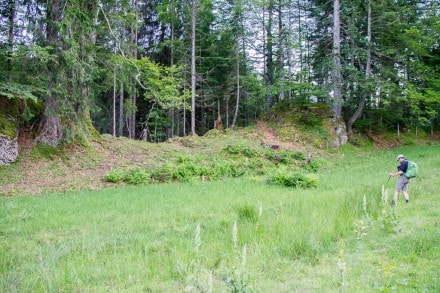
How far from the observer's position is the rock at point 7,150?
1318 cm

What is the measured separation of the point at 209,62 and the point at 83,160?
18.9 m

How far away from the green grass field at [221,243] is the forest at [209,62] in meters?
6.14

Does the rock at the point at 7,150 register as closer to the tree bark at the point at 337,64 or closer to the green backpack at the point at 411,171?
the green backpack at the point at 411,171

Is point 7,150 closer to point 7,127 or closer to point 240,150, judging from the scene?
point 7,127

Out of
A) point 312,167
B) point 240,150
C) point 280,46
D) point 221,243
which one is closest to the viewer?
point 221,243

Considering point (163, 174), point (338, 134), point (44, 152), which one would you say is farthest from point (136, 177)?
point (338, 134)

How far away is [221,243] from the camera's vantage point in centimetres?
521

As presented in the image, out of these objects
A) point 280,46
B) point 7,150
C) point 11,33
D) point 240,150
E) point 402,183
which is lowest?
point 402,183

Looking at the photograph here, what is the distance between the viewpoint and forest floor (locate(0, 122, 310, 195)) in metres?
12.1

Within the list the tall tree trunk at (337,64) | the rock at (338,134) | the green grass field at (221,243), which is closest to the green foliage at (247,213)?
the green grass field at (221,243)

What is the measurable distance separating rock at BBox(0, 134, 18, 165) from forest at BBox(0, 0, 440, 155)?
13 cm

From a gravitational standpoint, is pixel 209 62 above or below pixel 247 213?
above

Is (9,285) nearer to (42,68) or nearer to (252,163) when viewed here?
(42,68)

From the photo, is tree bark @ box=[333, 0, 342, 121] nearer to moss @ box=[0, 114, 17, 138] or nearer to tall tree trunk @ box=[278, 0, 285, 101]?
tall tree trunk @ box=[278, 0, 285, 101]
